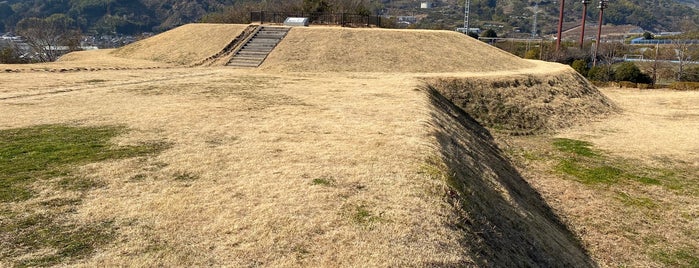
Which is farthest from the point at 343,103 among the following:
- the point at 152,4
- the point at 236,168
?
the point at 152,4

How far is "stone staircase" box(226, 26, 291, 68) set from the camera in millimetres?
25547

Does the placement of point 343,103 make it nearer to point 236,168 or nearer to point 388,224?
point 236,168

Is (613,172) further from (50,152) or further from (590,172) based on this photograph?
(50,152)

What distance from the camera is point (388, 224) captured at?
6082 millimetres

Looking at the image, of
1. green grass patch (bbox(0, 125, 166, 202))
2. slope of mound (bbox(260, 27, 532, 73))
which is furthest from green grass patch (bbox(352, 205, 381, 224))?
slope of mound (bbox(260, 27, 532, 73))

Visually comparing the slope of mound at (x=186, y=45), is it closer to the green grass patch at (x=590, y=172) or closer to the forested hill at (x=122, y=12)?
the green grass patch at (x=590, y=172)

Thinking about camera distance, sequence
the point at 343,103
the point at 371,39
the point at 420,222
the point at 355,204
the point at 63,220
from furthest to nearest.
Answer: the point at 371,39 < the point at 343,103 < the point at 355,204 < the point at 420,222 < the point at 63,220

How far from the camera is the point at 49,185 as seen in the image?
6.92 m

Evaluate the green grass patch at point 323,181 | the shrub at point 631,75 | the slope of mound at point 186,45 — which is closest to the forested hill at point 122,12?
the slope of mound at point 186,45

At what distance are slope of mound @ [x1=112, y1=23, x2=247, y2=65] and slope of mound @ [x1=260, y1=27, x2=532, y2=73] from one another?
15.2 ft

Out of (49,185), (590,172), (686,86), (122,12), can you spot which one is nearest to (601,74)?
(686,86)

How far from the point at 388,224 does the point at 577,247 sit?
535 cm

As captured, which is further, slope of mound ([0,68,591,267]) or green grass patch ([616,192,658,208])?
green grass patch ([616,192,658,208])

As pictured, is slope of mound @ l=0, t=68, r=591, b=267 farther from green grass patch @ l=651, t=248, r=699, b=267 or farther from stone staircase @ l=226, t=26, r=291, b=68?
stone staircase @ l=226, t=26, r=291, b=68
